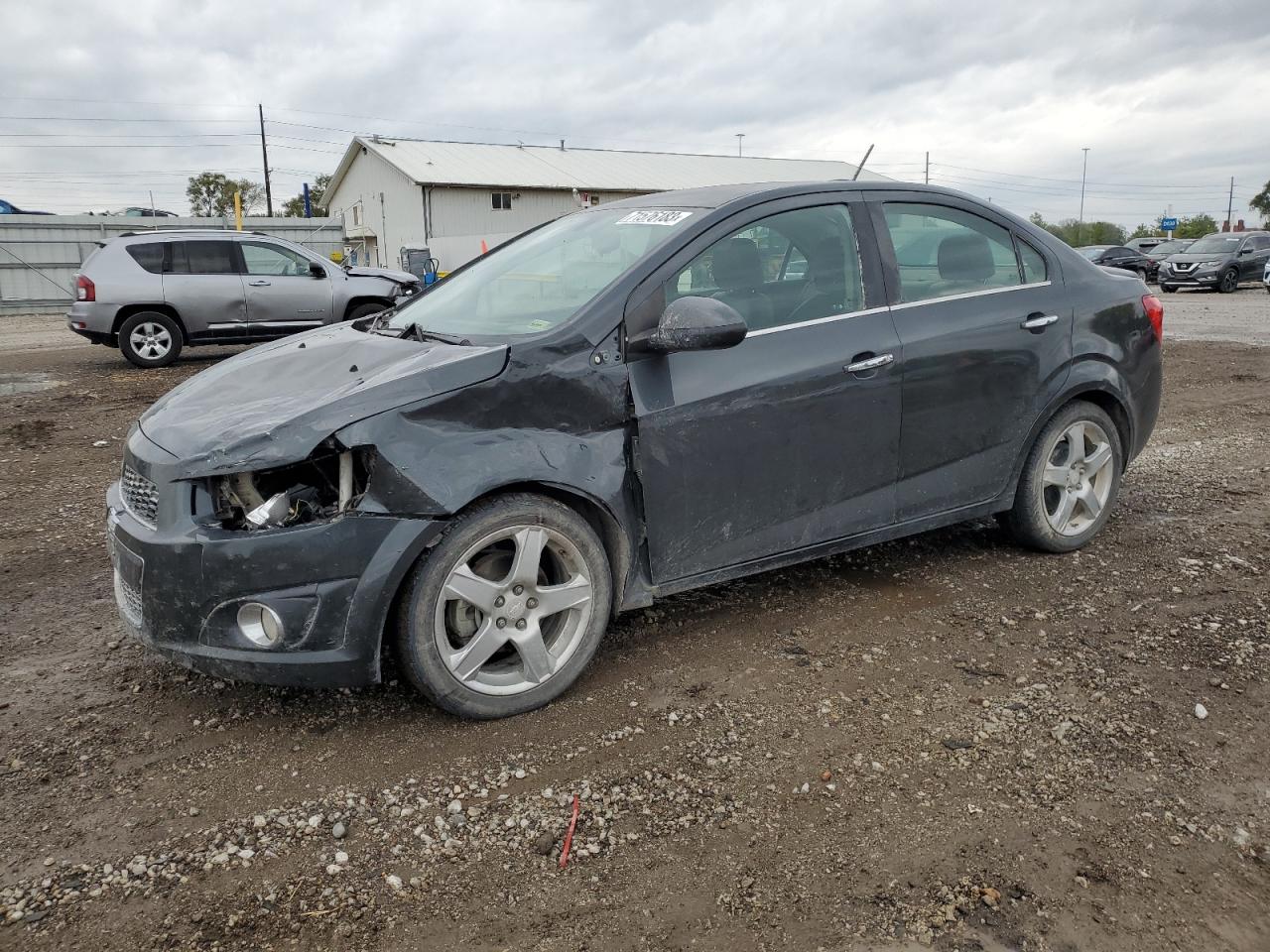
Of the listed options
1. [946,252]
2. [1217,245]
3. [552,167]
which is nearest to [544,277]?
[946,252]

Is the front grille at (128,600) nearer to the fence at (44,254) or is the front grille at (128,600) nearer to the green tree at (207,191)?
the fence at (44,254)

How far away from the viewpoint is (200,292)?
12.1 m

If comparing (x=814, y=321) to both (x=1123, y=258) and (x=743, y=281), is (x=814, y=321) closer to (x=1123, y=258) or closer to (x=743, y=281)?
(x=743, y=281)

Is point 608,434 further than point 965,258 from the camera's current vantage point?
No

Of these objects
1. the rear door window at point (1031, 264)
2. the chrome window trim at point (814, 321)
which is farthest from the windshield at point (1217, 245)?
the chrome window trim at point (814, 321)

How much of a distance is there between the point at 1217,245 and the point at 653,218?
89.4ft

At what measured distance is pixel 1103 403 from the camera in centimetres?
454

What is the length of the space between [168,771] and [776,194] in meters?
2.94

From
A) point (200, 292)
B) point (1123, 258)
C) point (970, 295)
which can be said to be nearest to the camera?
point (970, 295)

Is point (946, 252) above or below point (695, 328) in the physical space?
above

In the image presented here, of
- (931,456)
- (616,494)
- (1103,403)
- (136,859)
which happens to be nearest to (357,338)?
(616,494)

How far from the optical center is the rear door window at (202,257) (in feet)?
39.7

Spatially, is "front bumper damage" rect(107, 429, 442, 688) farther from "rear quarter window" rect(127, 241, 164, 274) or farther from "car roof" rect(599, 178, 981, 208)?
"rear quarter window" rect(127, 241, 164, 274)

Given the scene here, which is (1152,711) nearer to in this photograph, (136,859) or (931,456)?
(931,456)
